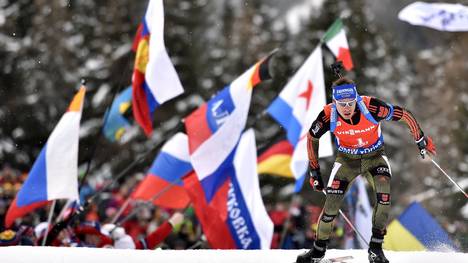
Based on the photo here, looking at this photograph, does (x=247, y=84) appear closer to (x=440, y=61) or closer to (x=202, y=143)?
(x=202, y=143)

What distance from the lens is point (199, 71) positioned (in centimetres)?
2633

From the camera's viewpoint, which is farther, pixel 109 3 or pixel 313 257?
pixel 109 3

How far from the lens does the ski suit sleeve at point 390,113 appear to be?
20.6ft

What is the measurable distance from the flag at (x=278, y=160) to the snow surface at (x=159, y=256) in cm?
488

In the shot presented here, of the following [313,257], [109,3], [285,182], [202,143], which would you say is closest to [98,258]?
[313,257]

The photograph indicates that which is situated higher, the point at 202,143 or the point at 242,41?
the point at 202,143

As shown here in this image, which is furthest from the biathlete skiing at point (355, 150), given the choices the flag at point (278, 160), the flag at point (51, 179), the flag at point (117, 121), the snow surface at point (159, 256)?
the flag at point (117, 121)

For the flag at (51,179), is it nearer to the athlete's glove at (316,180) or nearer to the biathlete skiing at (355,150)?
the athlete's glove at (316,180)

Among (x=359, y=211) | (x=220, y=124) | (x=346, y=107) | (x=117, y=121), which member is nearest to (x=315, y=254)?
(x=346, y=107)

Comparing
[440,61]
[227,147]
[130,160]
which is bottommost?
[440,61]

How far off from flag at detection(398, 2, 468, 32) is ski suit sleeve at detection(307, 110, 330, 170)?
17.1 ft

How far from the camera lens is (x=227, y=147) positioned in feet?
33.6

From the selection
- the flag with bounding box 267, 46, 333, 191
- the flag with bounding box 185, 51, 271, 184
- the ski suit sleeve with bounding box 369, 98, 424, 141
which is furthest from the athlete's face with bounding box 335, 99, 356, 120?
the flag with bounding box 267, 46, 333, 191

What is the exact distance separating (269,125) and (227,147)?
14.4 metres
